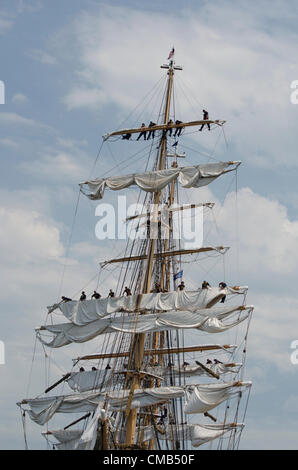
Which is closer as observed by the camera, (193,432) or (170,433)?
(170,433)

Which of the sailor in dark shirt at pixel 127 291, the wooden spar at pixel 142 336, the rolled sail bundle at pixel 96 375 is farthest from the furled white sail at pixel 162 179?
the rolled sail bundle at pixel 96 375

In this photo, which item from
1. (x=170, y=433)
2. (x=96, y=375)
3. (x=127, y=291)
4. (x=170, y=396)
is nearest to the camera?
(x=170, y=396)

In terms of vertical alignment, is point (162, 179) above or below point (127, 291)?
above

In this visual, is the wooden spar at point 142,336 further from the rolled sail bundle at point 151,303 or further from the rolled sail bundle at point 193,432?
the rolled sail bundle at point 193,432

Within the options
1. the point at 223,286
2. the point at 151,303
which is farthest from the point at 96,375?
the point at 223,286

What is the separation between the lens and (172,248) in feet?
193

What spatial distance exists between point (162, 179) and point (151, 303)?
8.32m

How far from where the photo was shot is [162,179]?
53.1m

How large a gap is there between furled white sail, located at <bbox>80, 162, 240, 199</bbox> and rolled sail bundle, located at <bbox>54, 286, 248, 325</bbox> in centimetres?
721

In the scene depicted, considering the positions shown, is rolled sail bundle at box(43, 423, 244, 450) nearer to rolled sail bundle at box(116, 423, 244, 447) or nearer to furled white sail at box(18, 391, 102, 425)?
rolled sail bundle at box(116, 423, 244, 447)

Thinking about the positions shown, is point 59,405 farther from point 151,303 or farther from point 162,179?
point 162,179
